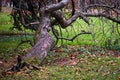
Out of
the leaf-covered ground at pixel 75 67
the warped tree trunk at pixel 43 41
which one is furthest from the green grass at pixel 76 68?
the warped tree trunk at pixel 43 41

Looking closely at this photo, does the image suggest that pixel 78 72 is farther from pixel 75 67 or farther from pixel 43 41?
pixel 43 41

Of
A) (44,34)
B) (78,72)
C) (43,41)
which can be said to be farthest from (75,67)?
(44,34)

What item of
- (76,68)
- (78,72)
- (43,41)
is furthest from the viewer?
(43,41)

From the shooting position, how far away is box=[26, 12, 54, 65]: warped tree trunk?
9022 mm

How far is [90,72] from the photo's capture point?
8453mm

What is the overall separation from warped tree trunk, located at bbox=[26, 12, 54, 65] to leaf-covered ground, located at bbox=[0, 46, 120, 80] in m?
0.22

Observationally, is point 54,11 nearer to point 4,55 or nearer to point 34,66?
point 34,66

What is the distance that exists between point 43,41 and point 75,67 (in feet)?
3.43

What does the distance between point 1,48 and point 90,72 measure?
5516 mm

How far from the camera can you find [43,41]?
9.27 m

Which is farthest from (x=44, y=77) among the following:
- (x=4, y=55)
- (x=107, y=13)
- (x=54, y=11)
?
(x=107, y=13)

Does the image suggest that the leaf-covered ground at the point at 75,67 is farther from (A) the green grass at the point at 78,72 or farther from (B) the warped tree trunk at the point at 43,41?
(B) the warped tree trunk at the point at 43,41

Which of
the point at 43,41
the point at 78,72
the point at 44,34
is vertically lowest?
the point at 78,72

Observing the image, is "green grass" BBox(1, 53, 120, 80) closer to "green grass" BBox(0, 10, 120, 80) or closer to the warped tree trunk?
"green grass" BBox(0, 10, 120, 80)
